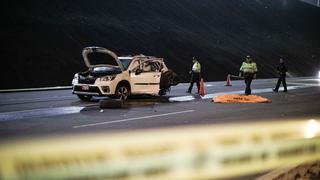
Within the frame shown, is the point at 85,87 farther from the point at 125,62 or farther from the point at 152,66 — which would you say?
the point at 152,66

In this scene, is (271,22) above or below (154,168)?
above

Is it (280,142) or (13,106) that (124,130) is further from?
(13,106)

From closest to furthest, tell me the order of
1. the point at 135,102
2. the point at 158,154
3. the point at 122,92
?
the point at 158,154, the point at 122,92, the point at 135,102

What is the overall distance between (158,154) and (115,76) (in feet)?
30.3

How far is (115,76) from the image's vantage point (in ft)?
53.3

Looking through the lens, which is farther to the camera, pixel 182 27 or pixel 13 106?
pixel 182 27

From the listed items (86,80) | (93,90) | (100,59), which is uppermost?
(100,59)

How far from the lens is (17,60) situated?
2725 cm

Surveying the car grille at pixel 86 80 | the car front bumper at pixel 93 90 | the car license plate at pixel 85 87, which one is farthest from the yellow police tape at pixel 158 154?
the car license plate at pixel 85 87

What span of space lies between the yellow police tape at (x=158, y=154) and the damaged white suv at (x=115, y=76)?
6357 millimetres

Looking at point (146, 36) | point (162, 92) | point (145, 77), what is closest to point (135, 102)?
point (145, 77)

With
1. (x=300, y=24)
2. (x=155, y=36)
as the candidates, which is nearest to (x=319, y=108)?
(x=155, y=36)

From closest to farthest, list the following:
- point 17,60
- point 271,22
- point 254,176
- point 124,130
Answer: point 254,176 → point 124,130 → point 17,60 → point 271,22

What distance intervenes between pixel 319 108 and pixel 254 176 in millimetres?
10250
